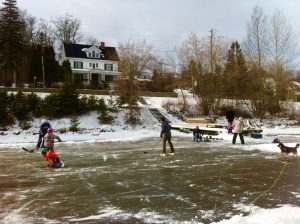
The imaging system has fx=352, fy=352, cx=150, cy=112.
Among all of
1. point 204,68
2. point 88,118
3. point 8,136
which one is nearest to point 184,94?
point 204,68

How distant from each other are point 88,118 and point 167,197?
22.2 meters

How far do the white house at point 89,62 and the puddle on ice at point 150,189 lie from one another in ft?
168

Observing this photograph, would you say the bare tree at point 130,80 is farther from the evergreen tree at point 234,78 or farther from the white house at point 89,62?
the white house at point 89,62

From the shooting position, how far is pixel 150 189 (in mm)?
9648

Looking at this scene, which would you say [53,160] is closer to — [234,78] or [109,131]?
[109,131]

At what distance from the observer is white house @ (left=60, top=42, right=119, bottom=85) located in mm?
65625

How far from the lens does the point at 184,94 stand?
131 ft

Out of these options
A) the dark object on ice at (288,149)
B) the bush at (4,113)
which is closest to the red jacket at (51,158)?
the dark object on ice at (288,149)

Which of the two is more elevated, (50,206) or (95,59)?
(95,59)

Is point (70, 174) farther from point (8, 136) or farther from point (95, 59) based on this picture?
point (95, 59)

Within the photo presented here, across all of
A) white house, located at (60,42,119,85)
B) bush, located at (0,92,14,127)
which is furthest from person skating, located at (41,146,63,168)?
white house, located at (60,42,119,85)

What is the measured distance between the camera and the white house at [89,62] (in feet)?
215

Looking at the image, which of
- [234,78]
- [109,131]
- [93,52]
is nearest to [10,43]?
[93,52]

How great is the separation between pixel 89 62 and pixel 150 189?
59689mm
